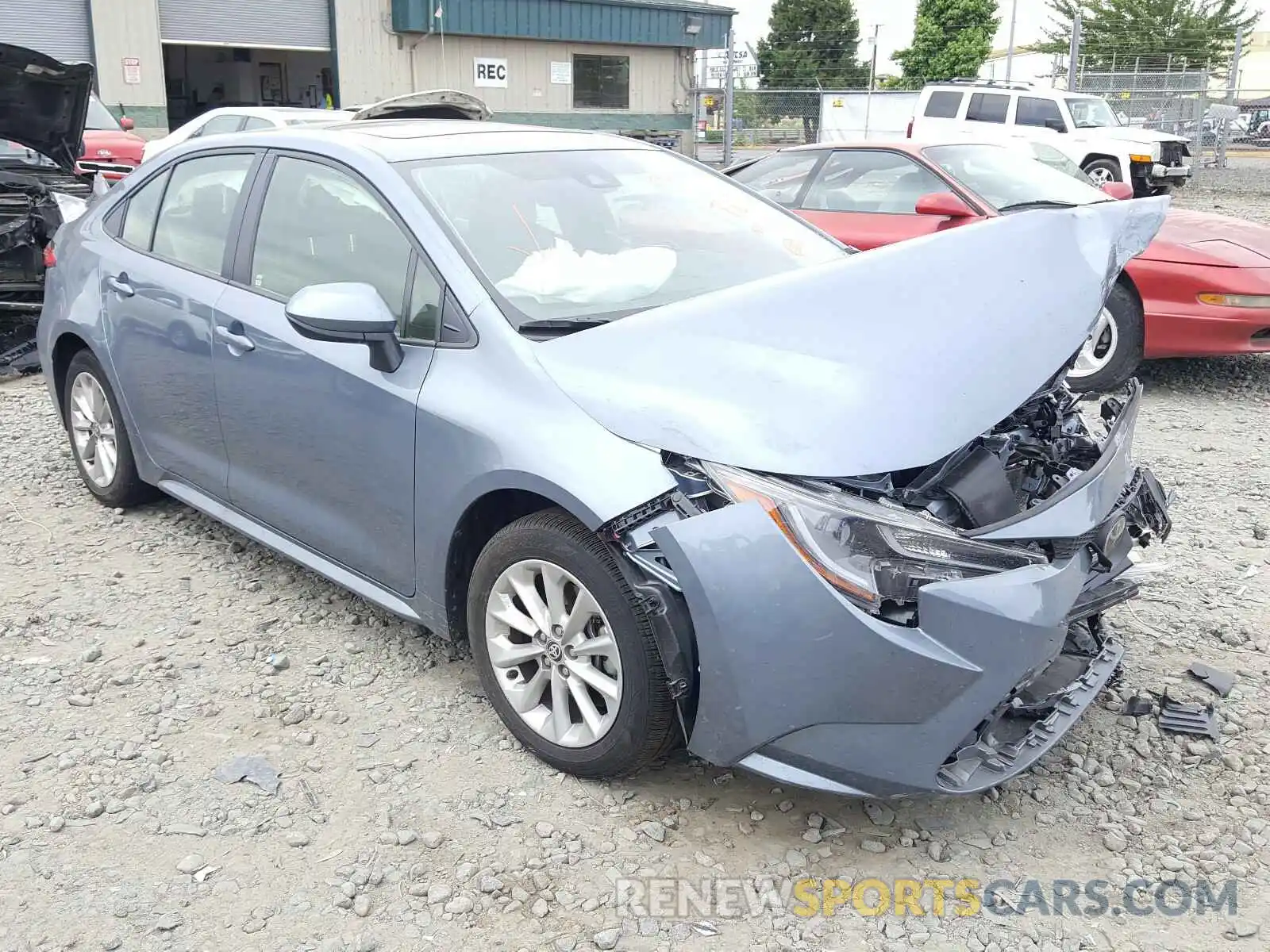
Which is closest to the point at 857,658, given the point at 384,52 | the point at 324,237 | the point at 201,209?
the point at 324,237

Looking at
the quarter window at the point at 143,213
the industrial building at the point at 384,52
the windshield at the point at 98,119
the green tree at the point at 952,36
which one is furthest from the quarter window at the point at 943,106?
the green tree at the point at 952,36

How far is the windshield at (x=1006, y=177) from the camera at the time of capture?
6.83 metres

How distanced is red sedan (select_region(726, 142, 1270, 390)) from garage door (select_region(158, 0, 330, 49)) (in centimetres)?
1853

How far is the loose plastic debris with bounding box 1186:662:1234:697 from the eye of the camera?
10.8 ft

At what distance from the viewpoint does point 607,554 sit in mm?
2590

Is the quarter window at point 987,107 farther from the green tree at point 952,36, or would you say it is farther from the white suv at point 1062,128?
the green tree at point 952,36

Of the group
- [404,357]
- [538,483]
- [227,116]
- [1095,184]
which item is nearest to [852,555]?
[538,483]

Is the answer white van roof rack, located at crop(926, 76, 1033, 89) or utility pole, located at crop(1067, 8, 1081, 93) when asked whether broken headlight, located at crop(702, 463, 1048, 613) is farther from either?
utility pole, located at crop(1067, 8, 1081, 93)

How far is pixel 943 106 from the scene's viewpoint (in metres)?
18.6

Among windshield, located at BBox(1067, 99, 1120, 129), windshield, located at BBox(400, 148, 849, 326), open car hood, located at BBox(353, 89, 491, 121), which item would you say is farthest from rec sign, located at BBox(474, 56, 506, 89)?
windshield, located at BBox(400, 148, 849, 326)

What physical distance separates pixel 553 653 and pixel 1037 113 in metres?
18.0

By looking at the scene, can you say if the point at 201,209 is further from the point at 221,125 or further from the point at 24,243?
the point at 221,125

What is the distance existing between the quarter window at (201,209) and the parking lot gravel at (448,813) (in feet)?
4.02

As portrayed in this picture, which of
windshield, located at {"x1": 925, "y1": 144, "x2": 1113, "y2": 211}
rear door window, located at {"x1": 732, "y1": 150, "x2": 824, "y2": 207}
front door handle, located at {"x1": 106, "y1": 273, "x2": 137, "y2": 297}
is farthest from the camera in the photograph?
rear door window, located at {"x1": 732, "y1": 150, "x2": 824, "y2": 207}
